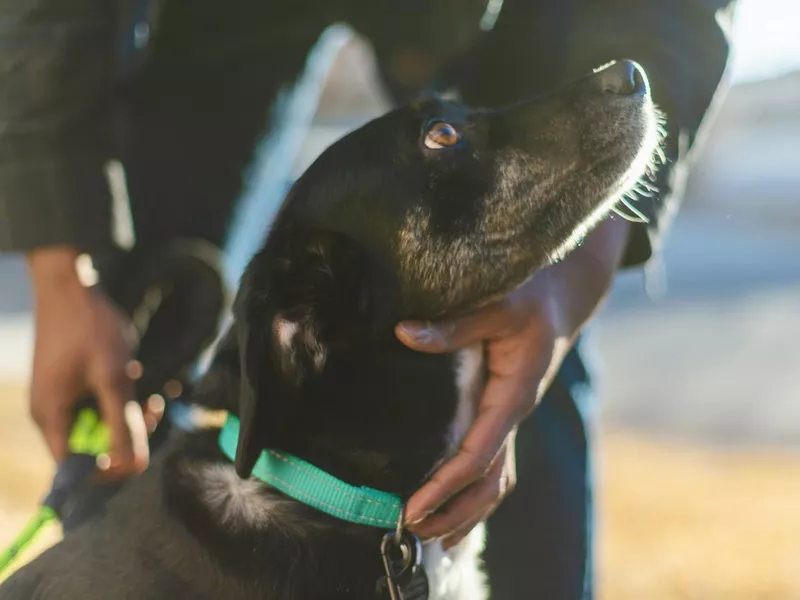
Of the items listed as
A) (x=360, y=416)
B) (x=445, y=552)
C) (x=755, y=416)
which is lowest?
(x=755, y=416)

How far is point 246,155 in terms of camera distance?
7.11 feet

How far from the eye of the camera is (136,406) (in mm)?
1835

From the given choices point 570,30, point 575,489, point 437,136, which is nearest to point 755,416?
point 575,489

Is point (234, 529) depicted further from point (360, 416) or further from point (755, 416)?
point (755, 416)

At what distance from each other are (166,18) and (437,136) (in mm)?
844

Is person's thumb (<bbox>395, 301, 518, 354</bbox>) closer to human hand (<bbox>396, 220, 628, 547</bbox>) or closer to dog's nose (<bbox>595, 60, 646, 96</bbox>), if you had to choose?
human hand (<bbox>396, 220, 628, 547</bbox>)

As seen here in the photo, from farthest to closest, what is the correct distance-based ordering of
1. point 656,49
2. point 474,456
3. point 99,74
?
point 99,74 < point 656,49 < point 474,456

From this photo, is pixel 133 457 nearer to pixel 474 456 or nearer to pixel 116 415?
pixel 116 415

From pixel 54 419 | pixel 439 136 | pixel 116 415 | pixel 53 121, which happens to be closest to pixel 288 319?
pixel 439 136

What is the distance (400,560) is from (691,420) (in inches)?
123

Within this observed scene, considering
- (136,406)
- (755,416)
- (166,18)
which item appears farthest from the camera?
(755,416)

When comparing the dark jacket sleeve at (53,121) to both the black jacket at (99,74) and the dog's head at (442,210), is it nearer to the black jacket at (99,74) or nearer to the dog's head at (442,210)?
the black jacket at (99,74)

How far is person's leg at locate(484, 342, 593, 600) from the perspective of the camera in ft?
6.42

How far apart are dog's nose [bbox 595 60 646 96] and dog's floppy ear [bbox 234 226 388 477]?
474 mm
